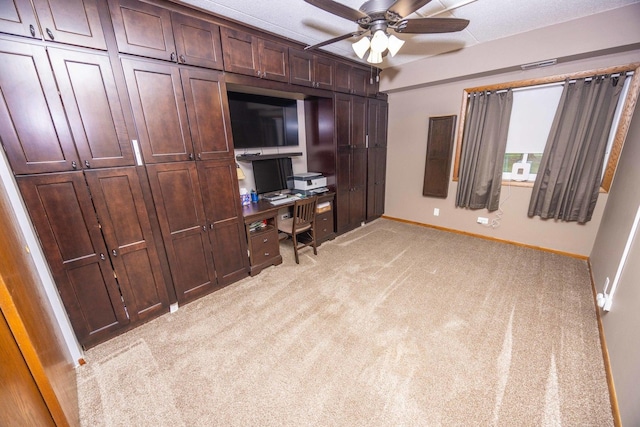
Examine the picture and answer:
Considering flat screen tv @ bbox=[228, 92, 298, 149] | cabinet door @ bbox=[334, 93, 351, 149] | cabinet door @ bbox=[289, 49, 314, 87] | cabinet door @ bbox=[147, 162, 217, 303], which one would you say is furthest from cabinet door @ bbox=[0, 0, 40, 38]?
cabinet door @ bbox=[334, 93, 351, 149]

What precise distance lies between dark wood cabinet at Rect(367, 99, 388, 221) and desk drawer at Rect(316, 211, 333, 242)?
1.01m

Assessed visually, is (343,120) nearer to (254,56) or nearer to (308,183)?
(308,183)

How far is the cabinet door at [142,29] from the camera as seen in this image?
5.21 feet

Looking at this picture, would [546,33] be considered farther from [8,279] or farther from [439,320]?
[8,279]

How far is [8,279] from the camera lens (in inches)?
35.8

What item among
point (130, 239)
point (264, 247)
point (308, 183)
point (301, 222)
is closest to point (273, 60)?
point (308, 183)

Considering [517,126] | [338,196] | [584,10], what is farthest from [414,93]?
[338,196]

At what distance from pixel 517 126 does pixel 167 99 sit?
3.99m

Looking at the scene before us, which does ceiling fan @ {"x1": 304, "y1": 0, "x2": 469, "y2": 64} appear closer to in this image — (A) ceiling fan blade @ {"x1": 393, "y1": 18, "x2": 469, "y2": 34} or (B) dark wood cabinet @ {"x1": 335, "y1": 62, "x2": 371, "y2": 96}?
(A) ceiling fan blade @ {"x1": 393, "y1": 18, "x2": 469, "y2": 34}

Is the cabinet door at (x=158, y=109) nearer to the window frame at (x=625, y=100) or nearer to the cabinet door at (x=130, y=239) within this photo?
the cabinet door at (x=130, y=239)

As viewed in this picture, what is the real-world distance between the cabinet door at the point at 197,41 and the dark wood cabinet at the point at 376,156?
236 centimetres

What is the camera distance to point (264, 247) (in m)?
2.74

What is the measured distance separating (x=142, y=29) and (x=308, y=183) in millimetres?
2124

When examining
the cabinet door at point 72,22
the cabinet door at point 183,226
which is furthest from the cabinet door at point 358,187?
the cabinet door at point 72,22
